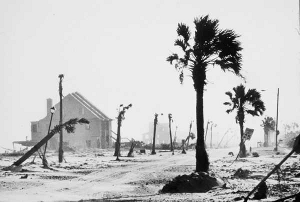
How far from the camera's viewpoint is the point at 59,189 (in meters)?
12.4

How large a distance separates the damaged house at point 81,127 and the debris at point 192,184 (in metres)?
47.3

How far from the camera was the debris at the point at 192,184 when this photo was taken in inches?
454

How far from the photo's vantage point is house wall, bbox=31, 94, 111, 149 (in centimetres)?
5959

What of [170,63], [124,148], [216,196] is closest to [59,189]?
[216,196]

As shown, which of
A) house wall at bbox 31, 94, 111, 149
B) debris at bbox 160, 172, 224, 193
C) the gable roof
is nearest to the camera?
debris at bbox 160, 172, 224, 193

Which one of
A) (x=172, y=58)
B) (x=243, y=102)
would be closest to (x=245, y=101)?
(x=243, y=102)

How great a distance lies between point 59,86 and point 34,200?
1850 cm

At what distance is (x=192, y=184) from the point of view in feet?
38.4

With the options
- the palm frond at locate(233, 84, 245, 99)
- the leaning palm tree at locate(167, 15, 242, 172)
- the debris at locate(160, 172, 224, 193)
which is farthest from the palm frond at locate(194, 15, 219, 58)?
the palm frond at locate(233, 84, 245, 99)

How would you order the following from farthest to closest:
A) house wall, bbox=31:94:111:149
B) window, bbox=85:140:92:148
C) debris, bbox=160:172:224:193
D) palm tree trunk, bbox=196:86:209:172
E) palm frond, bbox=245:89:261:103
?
house wall, bbox=31:94:111:149 → window, bbox=85:140:92:148 → palm frond, bbox=245:89:261:103 → palm tree trunk, bbox=196:86:209:172 → debris, bbox=160:172:224:193

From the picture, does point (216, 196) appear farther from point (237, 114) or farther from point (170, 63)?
point (237, 114)

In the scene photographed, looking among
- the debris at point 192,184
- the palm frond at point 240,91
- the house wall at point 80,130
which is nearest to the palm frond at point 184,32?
the debris at point 192,184

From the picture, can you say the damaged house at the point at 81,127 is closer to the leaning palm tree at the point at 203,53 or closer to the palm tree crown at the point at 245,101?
the palm tree crown at the point at 245,101

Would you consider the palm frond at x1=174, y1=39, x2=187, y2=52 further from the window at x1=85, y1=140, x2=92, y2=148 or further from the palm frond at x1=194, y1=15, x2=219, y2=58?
the window at x1=85, y1=140, x2=92, y2=148
